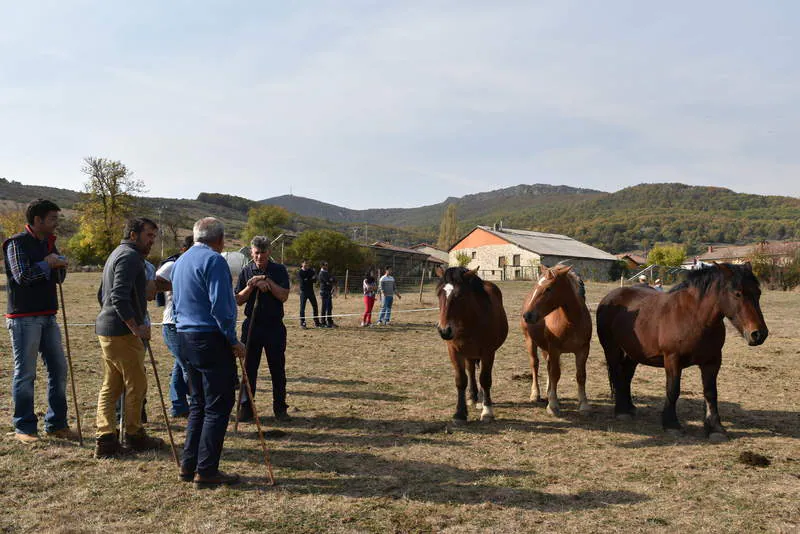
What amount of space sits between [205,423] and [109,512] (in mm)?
838

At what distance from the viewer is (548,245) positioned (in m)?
60.4

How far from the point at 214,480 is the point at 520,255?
54545 mm

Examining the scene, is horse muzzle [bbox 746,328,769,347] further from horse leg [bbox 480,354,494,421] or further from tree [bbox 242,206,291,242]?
tree [bbox 242,206,291,242]

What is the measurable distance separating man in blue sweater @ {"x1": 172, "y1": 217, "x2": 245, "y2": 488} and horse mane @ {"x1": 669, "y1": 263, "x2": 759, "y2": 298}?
4.67 metres

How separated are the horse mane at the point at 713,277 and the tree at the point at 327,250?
32634mm

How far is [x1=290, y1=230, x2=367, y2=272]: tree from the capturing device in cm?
3759

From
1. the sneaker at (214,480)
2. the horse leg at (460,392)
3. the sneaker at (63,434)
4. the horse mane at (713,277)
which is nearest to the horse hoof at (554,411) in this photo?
the horse leg at (460,392)

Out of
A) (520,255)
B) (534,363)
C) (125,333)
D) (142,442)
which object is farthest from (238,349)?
(520,255)

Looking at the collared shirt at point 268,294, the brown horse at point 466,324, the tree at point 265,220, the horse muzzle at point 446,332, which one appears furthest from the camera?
the tree at point 265,220

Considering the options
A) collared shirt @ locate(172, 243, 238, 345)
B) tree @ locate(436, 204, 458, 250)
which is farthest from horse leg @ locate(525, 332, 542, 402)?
tree @ locate(436, 204, 458, 250)

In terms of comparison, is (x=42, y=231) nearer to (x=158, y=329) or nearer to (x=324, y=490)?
(x=324, y=490)

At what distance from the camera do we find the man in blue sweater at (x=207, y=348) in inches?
163

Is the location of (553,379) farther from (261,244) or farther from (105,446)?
(105,446)

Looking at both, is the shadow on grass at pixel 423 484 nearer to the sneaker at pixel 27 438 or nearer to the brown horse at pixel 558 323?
the brown horse at pixel 558 323
